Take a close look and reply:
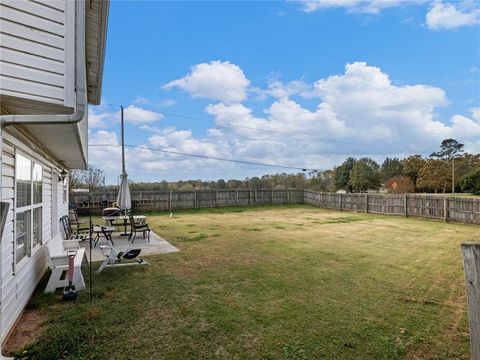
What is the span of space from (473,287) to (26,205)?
5.05m

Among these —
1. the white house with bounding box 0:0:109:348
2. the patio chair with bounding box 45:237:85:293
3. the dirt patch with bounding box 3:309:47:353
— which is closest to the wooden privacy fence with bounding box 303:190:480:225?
the patio chair with bounding box 45:237:85:293

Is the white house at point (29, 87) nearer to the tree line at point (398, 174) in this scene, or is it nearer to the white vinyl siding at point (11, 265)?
the white vinyl siding at point (11, 265)

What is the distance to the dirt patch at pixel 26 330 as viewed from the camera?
2.81 meters

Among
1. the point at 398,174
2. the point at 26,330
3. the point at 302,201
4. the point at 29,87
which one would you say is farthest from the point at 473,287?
the point at 398,174

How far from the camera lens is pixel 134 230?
26.4 feet

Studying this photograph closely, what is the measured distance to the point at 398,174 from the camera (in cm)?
Answer: 4381

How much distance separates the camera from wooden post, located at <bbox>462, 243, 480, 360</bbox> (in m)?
1.58

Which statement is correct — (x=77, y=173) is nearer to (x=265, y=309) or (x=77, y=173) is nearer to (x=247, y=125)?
(x=247, y=125)

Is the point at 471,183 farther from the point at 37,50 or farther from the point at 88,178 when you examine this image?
the point at 37,50

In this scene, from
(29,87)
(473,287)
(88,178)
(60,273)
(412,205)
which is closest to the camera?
(473,287)

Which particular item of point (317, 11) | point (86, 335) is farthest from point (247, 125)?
point (86, 335)

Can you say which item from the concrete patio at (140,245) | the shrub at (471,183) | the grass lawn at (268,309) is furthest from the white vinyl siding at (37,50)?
the shrub at (471,183)

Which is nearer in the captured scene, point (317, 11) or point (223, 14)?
point (317, 11)

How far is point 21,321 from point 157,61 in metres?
14.1
